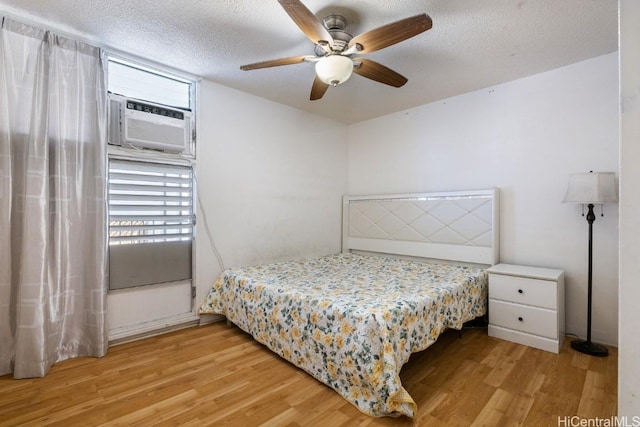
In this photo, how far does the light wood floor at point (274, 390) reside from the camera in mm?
1651

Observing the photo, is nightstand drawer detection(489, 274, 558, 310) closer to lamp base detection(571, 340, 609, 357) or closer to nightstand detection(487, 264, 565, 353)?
nightstand detection(487, 264, 565, 353)

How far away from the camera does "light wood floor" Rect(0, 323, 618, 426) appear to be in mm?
1651

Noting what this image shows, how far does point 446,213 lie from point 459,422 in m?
2.15

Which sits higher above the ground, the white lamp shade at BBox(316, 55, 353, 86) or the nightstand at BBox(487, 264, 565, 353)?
the white lamp shade at BBox(316, 55, 353, 86)

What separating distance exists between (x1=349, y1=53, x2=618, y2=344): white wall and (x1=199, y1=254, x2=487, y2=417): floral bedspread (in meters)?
0.71

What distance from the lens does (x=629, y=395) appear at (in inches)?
38.9

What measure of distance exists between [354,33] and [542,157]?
6.95 feet

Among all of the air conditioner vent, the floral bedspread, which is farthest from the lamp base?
the air conditioner vent

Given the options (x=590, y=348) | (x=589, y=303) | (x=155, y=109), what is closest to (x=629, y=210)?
(x=589, y=303)

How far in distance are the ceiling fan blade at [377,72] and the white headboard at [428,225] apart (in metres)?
1.55

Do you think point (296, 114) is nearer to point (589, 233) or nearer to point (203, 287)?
point (203, 287)

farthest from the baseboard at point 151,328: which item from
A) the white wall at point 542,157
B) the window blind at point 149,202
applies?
the white wall at point 542,157

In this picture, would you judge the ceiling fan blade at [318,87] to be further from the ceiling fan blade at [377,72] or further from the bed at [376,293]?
the bed at [376,293]

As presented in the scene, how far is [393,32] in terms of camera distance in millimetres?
1687
